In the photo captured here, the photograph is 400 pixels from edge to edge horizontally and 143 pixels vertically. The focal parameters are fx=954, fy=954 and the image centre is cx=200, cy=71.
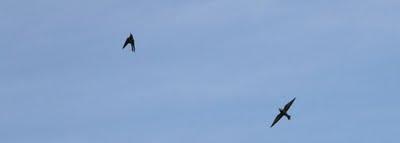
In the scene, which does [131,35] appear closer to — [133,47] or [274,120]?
[133,47]

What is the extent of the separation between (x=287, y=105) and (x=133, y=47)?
27.4 metres

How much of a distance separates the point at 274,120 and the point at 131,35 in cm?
2636

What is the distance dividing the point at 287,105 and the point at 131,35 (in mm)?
26940

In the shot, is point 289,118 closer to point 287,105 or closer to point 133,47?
point 287,105

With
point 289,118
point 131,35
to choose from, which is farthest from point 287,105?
point 131,35

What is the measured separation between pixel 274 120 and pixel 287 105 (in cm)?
312

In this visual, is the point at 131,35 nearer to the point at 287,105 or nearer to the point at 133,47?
the point at 133,47

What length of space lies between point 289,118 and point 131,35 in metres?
27.9

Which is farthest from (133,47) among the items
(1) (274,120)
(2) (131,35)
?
(1) (274,120)

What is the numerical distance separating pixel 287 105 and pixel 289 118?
2.11m

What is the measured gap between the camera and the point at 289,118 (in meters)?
148

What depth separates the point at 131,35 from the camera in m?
143

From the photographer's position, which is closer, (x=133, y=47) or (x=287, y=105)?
(x=133, y=47)

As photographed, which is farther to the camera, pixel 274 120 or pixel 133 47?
pixel 274 120
